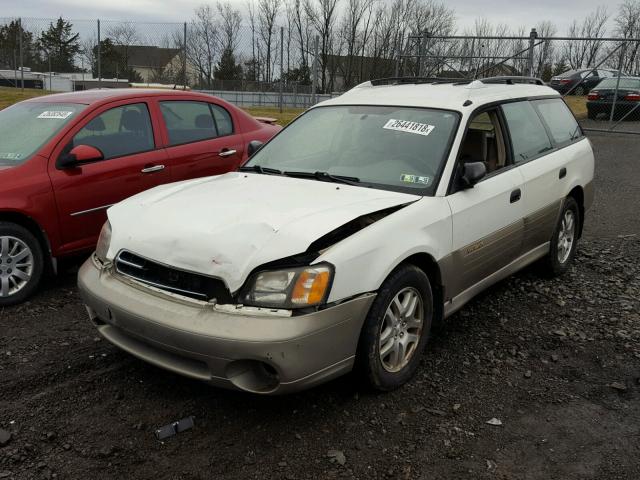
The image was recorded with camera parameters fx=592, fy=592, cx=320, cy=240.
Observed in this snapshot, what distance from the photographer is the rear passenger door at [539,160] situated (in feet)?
14.7

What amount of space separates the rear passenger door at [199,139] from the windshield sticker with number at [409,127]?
2.27 m

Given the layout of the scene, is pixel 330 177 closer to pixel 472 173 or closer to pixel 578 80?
pixel 472 173

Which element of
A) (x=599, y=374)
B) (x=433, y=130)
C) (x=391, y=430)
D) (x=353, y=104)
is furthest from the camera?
(x=353, y=104)

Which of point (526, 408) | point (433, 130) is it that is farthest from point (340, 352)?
point (433, 130)

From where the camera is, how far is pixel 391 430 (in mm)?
3016

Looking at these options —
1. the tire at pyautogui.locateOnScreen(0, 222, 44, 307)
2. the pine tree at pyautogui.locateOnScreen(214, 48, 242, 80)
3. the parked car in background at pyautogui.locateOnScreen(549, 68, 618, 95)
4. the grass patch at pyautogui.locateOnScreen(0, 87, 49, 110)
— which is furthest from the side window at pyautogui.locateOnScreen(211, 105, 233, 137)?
the parked car in background at pyautogui.locateOnScreen(549, 68, 618, 95)

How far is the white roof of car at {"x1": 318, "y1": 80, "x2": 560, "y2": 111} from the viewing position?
4117 millimetres

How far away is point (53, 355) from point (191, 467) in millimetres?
1533

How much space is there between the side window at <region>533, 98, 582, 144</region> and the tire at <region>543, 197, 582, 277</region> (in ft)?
1.88

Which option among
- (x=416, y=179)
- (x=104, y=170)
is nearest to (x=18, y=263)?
(x=104, y=170)

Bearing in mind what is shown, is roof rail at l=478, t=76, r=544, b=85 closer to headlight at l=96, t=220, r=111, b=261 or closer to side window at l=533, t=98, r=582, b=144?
side window at l=533, t=98, r=582, b=144

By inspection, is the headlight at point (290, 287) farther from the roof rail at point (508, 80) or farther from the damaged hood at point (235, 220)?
the roof rail at point (508, 80)

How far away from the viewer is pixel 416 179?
366 centimetres

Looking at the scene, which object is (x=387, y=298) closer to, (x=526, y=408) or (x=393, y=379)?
(x=393, y=379)
